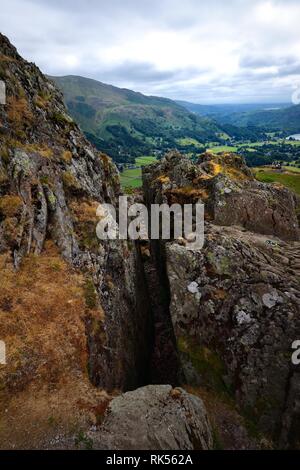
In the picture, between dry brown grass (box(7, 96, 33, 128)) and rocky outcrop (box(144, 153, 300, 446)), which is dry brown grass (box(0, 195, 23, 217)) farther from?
rocky outcrop (box(144, 153, 300, 446))

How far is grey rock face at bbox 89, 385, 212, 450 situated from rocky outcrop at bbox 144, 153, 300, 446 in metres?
4.45

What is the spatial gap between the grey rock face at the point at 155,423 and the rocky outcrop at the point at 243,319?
4.45m

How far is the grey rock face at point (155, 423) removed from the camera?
14922mm

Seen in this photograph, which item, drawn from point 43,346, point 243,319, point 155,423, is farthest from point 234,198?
point 155,423

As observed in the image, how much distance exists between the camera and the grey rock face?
1492 centimetres

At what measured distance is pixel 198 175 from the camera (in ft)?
142

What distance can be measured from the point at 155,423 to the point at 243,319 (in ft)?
35.1

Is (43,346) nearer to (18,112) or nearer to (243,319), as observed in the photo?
(243,319)

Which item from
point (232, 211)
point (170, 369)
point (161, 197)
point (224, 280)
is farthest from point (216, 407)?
point (161, 197)

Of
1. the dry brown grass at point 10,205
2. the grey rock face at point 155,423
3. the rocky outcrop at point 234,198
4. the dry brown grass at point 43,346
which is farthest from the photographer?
the rocky outcrop at point 234,198

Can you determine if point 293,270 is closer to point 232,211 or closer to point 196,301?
point 196,301

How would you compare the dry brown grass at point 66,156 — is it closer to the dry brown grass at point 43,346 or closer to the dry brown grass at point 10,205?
the dry brown grass at point 10,205

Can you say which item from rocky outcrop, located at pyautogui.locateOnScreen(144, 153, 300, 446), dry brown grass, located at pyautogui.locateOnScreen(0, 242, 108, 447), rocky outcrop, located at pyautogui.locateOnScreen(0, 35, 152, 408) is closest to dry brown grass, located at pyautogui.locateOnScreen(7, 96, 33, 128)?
rocky outcrop, located at pyautogui.locateOnScreen(0, 35, 152, 408)

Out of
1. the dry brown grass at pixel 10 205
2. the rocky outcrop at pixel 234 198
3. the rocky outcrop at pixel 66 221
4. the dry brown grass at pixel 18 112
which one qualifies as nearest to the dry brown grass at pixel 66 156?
the rocky outcrop at pixel 66 221
